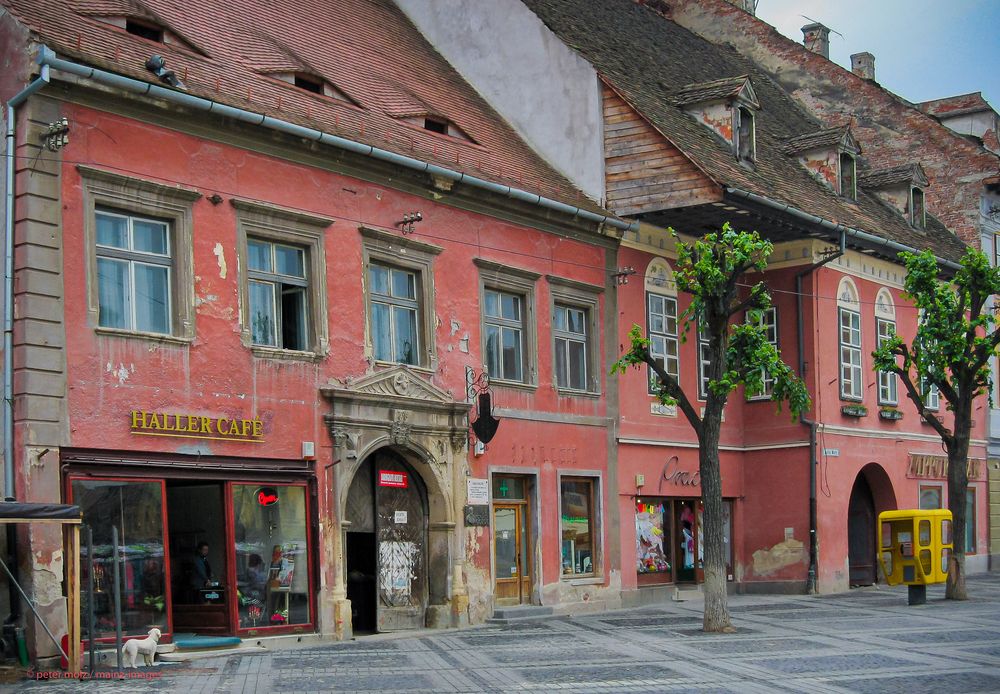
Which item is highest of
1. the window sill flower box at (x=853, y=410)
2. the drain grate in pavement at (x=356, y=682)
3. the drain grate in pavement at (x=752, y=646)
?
the window sill flower box at (x=853, y=410)

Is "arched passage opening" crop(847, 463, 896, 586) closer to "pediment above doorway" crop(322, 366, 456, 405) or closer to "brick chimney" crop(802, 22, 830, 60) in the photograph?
"pediment above doorway" crop(322, 366, 456, 405)

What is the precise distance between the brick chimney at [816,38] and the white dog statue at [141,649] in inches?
1260

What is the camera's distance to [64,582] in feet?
53.2

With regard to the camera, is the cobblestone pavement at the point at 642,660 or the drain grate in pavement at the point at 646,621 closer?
the cobblestone pavement at the point at 642,660

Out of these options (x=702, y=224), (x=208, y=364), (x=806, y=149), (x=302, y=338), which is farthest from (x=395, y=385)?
(x=806, y=149)

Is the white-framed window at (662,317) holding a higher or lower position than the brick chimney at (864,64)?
lower

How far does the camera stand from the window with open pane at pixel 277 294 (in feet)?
63.8

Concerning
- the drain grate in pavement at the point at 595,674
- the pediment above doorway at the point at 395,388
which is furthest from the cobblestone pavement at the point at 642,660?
the pediment above doorway at the point at 395,388

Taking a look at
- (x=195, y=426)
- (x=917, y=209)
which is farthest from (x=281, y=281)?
(x=917, y=209)

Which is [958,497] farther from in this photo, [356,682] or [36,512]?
[36,512]

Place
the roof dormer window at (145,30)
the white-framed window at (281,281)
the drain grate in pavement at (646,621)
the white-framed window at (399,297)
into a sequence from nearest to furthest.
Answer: the white-framed window at (281,281) < the roof dormer window at (145,30) < the white-framed window at (399,297) < the drain grate in pavement at (646,621)

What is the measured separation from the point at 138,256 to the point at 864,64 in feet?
103

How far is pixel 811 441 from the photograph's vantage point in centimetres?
2892

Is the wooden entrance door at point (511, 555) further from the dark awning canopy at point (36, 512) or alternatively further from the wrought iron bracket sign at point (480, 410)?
the dark awning canopy at point (36, 512)
